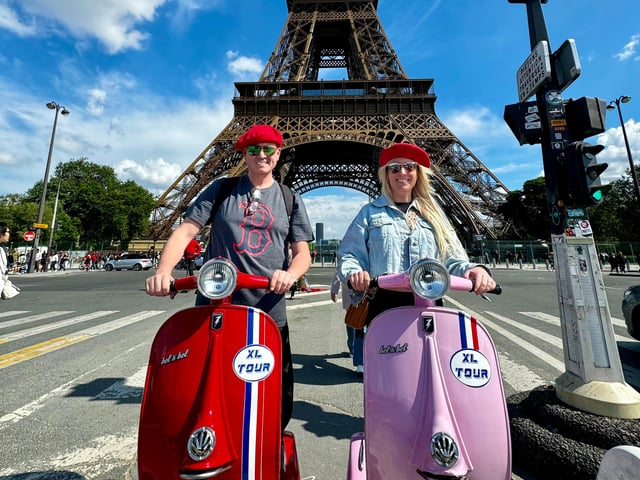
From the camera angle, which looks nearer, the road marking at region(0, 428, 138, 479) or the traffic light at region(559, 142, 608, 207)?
the road marking at region(0, 428, 138, 479)

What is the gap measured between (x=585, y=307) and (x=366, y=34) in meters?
33.0

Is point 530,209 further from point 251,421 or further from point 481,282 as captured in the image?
point 251,421

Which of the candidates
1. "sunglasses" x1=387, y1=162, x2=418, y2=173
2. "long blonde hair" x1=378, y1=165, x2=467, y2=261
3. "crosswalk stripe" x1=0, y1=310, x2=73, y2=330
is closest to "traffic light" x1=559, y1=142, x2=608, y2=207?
"long blonde hair" x1=378, y1=165, x2=467, y2=261

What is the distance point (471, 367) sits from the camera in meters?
1.21

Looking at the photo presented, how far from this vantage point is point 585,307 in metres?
1.93

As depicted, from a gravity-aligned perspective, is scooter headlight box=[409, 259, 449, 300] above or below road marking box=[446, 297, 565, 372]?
above

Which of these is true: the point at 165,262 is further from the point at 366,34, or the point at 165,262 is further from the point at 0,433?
the point at 366,34

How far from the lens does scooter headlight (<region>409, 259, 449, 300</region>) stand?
118 centimetres

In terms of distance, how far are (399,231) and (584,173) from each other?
3.70 feet

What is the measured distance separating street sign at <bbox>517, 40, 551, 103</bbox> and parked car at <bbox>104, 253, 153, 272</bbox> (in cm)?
2556

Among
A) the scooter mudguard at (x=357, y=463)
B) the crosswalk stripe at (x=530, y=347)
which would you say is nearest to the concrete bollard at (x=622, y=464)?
the scooter mudguard at (x=357, y=463)

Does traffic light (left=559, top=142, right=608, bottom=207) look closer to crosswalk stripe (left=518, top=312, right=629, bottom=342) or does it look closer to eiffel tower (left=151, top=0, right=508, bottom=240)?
crosswalk stripe (left=518, top=312, right=629, bottom=342)

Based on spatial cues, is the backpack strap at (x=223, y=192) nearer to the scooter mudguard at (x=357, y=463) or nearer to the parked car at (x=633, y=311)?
the scooter mudguard at (x=357, y=463)

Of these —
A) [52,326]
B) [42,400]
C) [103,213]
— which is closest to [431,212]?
[42,400]
